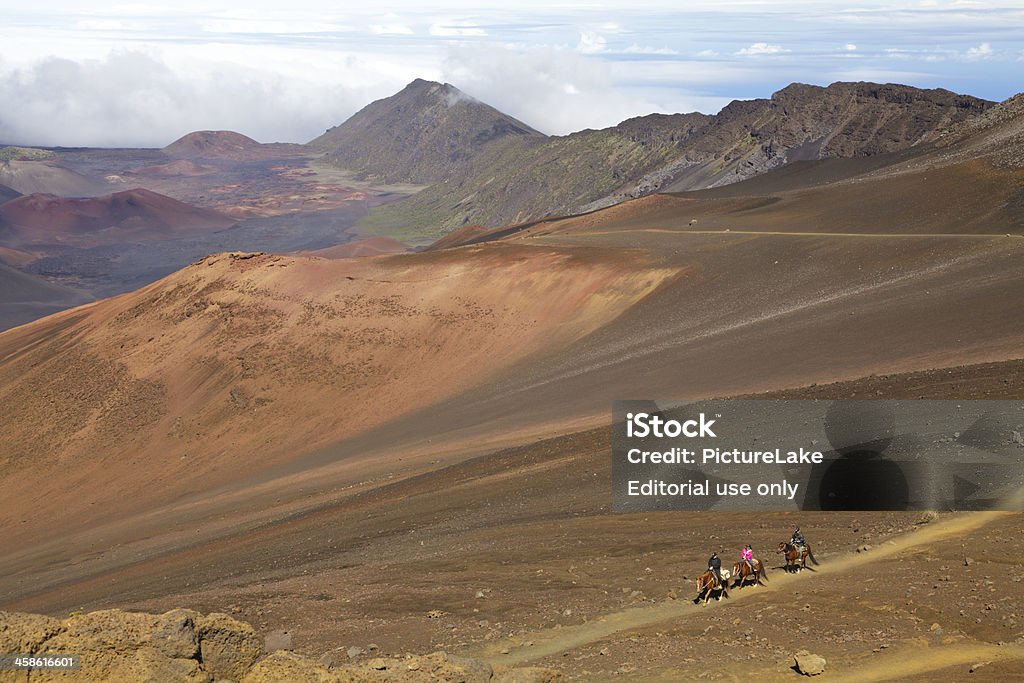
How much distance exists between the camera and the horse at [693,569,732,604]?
14609 millimetres

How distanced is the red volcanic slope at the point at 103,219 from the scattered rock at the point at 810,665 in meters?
173

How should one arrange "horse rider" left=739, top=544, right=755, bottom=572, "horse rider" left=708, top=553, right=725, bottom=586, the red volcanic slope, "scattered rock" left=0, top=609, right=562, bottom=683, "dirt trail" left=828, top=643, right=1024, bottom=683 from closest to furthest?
1. "scattered rock" left=0, top=609, right=562, bottom=683
2. "dirt trail" left=828, top=643, right=1024, bottom=683
3. "horse rider" left=708, top=553, right=725, bottom=586
4. "horse rider" left=739, top=544, right=755, bottom=572
5. the red volcanic slope

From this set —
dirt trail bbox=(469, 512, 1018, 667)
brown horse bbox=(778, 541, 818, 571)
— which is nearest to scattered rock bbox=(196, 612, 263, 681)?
dirt trail bbox=(469, 512, 1018, 667)

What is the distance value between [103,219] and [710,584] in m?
187

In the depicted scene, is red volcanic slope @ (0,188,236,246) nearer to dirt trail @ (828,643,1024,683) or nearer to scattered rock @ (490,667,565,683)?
dirt trail @ (828,643,1024,683)

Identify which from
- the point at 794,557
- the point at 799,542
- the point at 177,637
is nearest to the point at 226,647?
the point at 177,637

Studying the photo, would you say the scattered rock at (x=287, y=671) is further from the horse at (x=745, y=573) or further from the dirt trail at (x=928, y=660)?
the horse at (x=745, y=573)

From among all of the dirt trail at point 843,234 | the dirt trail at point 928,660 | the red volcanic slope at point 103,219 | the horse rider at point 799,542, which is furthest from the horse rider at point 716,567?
the red volcanic slope at point 103,219

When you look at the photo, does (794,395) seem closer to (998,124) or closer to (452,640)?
(452,640)

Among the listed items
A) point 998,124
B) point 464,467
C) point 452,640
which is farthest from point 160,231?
point 452,640

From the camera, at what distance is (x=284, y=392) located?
39.6m

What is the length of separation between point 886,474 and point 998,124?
58430 mm

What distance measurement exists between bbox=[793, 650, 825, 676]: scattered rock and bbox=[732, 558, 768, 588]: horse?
10.1ft

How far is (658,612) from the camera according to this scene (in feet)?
48.1
